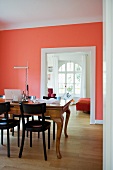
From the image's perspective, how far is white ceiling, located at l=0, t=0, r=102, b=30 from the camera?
3.61 metres

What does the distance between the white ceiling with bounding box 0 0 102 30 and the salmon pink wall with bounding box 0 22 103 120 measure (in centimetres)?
17

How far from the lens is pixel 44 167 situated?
2232mm

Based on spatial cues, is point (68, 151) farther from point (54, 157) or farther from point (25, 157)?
point (25, 157)

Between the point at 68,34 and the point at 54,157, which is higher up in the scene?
the point at 68,34

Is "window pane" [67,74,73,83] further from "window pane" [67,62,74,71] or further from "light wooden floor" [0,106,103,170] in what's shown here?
"light wooden floor" [0,106,103,170]

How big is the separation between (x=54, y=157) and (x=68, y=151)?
32cm

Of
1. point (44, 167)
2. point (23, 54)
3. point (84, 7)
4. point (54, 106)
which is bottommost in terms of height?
point (44, 167)

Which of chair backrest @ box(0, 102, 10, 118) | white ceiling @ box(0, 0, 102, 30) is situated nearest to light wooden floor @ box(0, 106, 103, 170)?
chair backrest @ box(0, 102, 10, 118)

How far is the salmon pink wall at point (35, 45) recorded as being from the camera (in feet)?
14.9

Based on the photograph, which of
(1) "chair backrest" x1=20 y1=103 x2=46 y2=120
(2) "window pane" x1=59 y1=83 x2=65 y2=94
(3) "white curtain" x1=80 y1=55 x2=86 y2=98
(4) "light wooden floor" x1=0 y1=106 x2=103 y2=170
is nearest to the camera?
(4) "light wooden floor" x1=0 y1=106 x2=103 y2=170

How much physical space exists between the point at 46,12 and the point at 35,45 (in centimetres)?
113

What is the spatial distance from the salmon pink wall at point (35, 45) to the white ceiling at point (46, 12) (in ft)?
0.54

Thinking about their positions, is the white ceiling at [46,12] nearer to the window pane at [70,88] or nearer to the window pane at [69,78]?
the window pane at [69,78]

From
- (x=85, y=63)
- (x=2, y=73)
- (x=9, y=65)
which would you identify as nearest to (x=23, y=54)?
(x=9, y=65)
